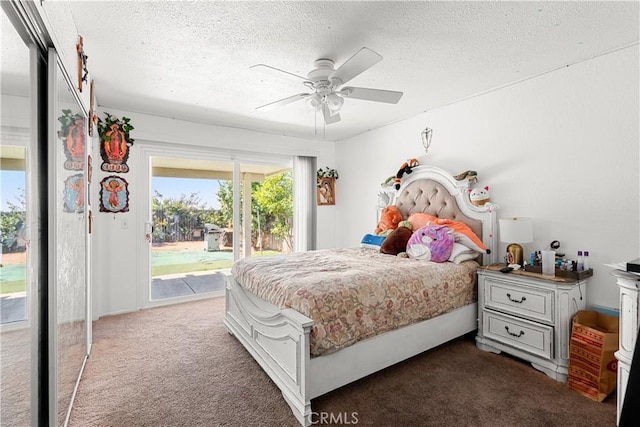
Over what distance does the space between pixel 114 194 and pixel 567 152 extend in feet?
15.3

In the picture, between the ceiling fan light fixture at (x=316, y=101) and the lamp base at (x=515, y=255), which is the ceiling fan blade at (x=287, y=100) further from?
the lamp base at (x=515, y=255)

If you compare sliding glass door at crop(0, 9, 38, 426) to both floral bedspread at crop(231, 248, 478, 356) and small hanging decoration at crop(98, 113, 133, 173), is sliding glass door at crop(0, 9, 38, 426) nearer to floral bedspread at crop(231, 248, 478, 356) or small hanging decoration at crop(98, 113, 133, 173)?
floral bedspread at crop(231, 248, 478, 356)

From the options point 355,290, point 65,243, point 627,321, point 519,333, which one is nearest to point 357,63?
point 355,290

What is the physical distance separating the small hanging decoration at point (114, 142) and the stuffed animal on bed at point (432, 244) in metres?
3.47

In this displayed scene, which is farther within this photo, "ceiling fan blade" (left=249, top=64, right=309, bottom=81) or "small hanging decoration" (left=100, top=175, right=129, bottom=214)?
"small hanging decoration" (left=100, top=175, right=129, bottom=214)

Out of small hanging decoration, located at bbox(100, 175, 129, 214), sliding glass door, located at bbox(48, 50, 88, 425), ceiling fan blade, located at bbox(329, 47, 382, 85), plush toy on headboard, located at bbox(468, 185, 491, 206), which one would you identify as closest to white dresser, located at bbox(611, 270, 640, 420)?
plush toy on headboard, located at bbox(468, 185, 491, 206)

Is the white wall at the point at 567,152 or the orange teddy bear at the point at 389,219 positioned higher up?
the white wall at the point at 567,152

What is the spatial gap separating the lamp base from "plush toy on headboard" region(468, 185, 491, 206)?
542 mm

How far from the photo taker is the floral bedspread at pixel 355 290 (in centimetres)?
189

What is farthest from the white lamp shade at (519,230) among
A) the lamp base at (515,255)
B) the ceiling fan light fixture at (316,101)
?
the ceiling fan light fixture at (316,101)

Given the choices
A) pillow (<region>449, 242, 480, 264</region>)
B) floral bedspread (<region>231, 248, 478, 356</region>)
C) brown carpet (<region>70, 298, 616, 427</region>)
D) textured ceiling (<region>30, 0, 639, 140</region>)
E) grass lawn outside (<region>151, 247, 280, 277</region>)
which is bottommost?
brown carpet (<region>70, 298, 616, 427</region>)

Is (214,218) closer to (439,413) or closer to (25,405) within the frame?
(25,405)

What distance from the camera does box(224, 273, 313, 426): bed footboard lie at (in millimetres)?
1762

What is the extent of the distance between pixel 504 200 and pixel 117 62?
12.1 feet
